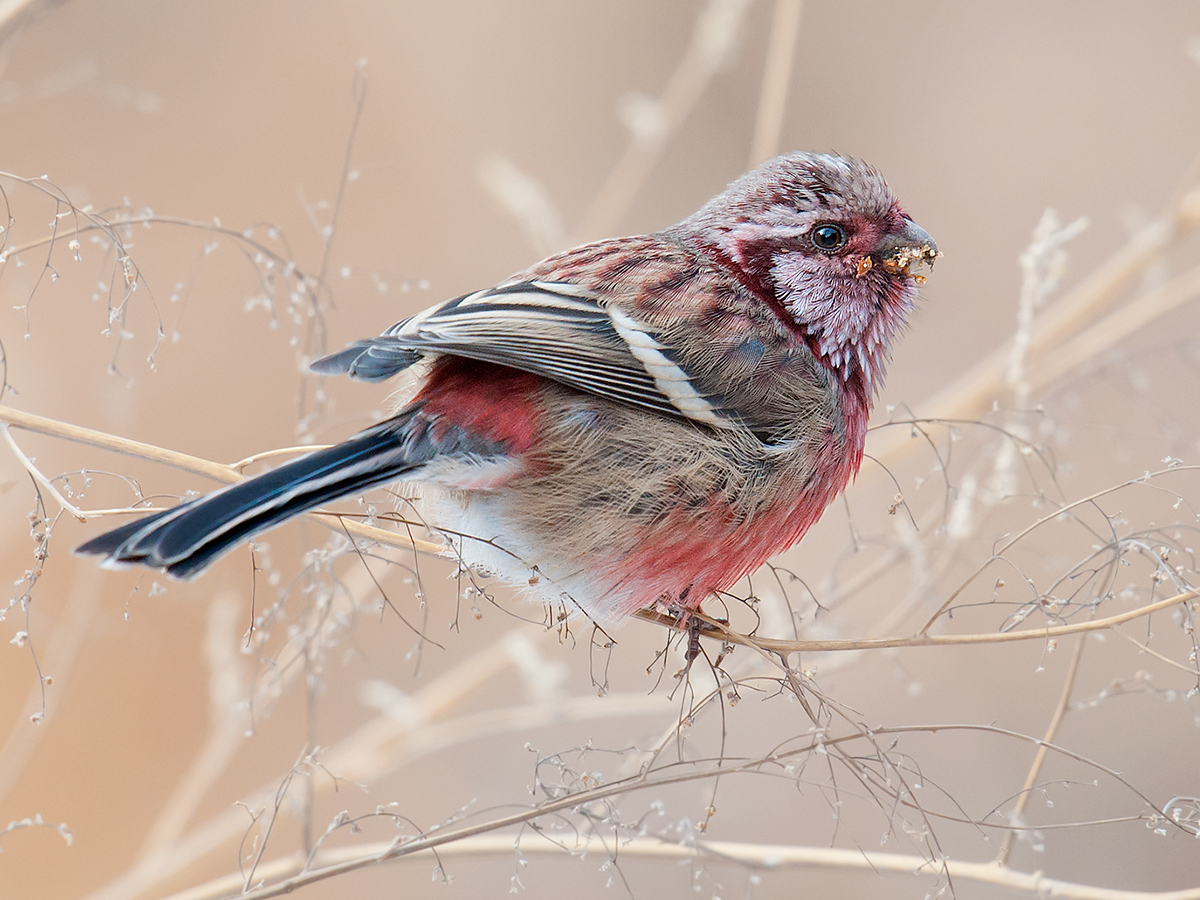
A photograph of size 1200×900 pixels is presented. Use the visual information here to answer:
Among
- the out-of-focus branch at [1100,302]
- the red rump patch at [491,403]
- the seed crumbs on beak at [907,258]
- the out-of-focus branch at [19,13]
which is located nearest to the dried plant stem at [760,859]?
the red rump patch at [491,403]

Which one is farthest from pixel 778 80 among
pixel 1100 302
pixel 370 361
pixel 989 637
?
pixel 989 637

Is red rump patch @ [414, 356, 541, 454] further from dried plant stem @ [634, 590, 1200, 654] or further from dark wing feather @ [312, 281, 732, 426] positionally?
dried plant stem @ [634, 590, 1200, 654]

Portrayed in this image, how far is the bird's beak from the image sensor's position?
3.04 m

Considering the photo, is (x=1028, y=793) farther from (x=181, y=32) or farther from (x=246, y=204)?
(x=181, y=32)

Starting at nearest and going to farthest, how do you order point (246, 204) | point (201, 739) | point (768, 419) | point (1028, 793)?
point (1028, 793), point (768, 419), point (201, 739), point (246, 204)

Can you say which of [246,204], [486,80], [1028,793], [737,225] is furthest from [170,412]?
[1028,793]

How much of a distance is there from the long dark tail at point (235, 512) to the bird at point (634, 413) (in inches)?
0.8

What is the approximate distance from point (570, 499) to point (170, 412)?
3242 mm

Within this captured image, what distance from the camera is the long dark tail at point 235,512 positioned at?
2.00m

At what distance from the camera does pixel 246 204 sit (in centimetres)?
546

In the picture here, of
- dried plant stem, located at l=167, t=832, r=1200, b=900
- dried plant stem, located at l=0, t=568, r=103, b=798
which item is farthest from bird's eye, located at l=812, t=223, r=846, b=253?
dried plant stem, located at l=0, t=568, r=103, b=798

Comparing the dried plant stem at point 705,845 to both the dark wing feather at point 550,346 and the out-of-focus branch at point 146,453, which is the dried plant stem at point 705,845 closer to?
the out-of-focus branch at point 146,453

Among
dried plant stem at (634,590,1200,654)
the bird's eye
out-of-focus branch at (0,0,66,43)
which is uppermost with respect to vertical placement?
the bird's eye

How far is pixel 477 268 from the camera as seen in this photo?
18.2 ft
